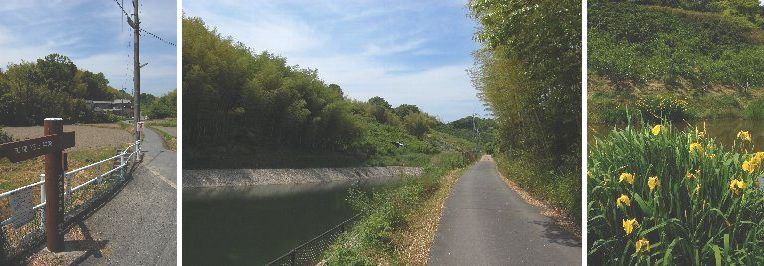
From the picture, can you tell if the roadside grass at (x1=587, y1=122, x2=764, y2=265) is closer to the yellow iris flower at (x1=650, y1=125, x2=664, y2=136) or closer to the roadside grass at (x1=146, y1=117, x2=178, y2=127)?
the yellow iris flower at (x1=650, y1=125, x2=664, y2=136)

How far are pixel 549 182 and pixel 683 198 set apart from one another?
2167 mm

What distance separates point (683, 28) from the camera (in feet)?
8.39

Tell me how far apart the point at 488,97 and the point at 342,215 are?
5.14 metres

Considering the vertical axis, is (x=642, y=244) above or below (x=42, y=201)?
below

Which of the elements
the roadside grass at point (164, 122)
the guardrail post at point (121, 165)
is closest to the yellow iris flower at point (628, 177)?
the roadside grass at point (164, 122)

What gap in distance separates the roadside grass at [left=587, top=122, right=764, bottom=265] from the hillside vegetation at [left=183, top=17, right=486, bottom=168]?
221 cm

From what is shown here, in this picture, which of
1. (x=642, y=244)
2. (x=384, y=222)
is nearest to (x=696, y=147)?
(x=642, y=244)

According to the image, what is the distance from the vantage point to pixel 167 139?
3307 mm

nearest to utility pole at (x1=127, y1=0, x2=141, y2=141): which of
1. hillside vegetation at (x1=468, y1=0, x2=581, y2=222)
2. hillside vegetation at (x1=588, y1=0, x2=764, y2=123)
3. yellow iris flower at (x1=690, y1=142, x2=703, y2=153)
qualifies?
hillside vegetation at (x1=468, y1=0, x2=581, y2=222)

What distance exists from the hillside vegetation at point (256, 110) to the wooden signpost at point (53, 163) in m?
0.72

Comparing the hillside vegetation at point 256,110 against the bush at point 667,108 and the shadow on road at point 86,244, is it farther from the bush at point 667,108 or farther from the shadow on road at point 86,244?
the bush at point 667,108

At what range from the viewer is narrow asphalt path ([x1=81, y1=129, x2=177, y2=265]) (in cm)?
287

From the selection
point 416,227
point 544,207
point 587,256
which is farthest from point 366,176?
point 587,256

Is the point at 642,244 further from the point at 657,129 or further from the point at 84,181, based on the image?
the point at 84,181
